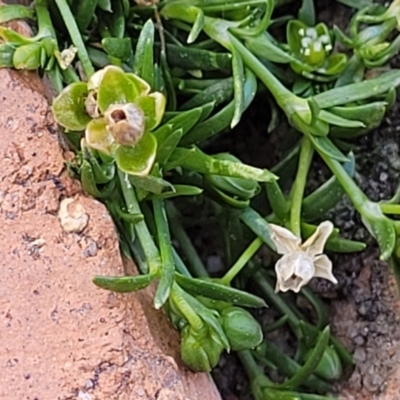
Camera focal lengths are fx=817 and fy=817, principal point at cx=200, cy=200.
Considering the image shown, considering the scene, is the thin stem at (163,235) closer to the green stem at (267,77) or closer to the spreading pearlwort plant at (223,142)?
the spreading pearlwort plant at (223,142)

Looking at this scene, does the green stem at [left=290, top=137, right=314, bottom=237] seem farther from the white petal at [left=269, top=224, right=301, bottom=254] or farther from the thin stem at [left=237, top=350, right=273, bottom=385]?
the thin stem at [left=237, top=350, right=273, bottom=385]

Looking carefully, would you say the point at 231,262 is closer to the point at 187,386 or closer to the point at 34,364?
the point at 187,386

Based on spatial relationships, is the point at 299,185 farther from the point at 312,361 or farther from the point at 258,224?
the point at 312,361

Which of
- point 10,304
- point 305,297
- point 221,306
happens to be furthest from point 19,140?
point 305,297

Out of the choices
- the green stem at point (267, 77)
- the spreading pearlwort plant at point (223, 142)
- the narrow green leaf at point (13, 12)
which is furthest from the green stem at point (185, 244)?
the narrow green leaf at point (13, 12)

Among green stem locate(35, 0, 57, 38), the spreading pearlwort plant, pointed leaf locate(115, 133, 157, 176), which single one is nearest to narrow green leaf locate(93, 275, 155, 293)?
the spreading pearlwort plant

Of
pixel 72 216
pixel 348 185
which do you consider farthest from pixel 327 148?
pixel 72 216
